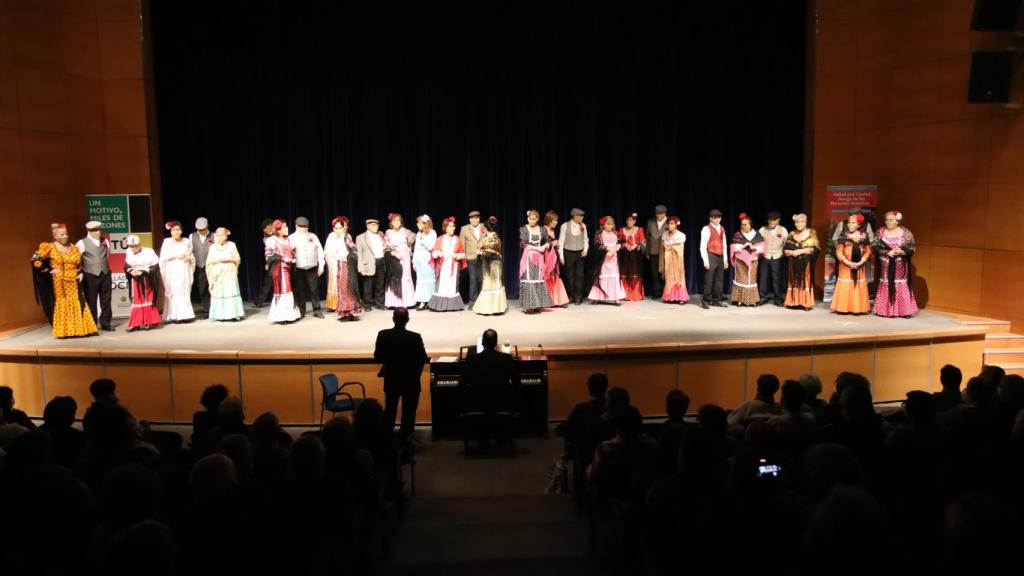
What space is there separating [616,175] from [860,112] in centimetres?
390

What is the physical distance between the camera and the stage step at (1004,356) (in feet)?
31.2

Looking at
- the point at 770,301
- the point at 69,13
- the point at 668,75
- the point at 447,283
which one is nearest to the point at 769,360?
the point at 770,301

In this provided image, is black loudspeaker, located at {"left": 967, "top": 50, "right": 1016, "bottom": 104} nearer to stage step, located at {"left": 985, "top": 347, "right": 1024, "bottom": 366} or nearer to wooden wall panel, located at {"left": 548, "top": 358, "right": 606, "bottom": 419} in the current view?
stage step, located at {"left": 985, "top": 347, "right": 1024, "bottom": 366}

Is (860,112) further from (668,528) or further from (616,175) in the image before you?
(668,528)

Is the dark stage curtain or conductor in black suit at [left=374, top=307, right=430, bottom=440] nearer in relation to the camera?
conductor in black suit at [left=374, top=307, right=430, bottom=440]

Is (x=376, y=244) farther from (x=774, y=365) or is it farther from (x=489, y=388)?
(x=774, y=365)

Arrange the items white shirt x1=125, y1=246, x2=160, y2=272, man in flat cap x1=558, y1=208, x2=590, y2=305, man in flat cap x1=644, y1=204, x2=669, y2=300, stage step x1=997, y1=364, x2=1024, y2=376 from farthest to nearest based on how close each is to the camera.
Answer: man in flat cap x1=644, y1=204, x2=669, y2=300 < man in flat cap x1=558, y1=208, x2=590, y2=305 < white shirt x1=125, y1=246, x2=160, y2=272 < stage step x1=997, y1=364, x2=1024, y2=376

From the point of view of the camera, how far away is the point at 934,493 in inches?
143

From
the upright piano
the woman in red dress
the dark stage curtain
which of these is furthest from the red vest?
the upright piano

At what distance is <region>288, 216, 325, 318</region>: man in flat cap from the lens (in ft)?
34.4

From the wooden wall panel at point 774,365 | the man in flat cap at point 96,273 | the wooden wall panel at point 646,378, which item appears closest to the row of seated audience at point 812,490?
the wooden wall panel at point 646,378

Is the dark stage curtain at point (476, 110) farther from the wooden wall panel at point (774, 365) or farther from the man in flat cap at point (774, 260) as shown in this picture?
the wooden wall panel at point (774, 365)

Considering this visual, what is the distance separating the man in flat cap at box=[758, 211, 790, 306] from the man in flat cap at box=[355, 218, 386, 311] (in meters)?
5.55

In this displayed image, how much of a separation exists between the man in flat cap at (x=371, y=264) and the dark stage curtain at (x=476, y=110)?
2012mm
